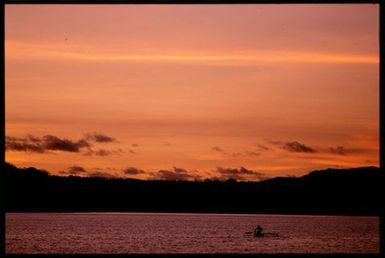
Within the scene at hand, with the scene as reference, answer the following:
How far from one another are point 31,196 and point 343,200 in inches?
3031

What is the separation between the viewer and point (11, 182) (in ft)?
607

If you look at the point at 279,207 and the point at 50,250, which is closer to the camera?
the point at 50,250

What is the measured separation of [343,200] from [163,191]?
44.8 m

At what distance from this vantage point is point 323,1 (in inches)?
997

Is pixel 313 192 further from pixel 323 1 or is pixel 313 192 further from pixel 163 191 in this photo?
pixel 323 1
